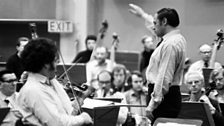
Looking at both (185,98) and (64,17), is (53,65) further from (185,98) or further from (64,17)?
(64,17)

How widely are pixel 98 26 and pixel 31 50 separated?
596cm

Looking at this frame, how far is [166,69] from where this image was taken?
3441 mm

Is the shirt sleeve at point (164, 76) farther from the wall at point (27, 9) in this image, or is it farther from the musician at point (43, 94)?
the wall at point (27, 9)

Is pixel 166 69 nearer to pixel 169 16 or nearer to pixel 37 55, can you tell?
pixel 169 16

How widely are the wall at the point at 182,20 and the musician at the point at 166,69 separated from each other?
379 centimetres

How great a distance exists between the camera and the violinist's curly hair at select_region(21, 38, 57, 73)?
2672 mm

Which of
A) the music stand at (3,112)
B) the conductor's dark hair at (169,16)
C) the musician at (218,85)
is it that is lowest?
the musician at (218,85)

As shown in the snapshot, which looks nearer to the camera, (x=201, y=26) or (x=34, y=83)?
(x=34, y=83)

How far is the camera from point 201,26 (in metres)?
7.60

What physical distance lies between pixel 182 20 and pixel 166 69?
14.6ft

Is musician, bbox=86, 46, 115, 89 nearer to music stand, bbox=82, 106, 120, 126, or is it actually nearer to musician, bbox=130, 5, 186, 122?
musician, bbox=130, 5, 186, 122

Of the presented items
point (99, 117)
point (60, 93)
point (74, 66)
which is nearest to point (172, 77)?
point (99, 117)

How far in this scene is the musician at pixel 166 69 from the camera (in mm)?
3426

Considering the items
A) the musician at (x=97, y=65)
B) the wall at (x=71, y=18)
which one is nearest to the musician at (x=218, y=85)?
the musician at (x=97, y=65)
